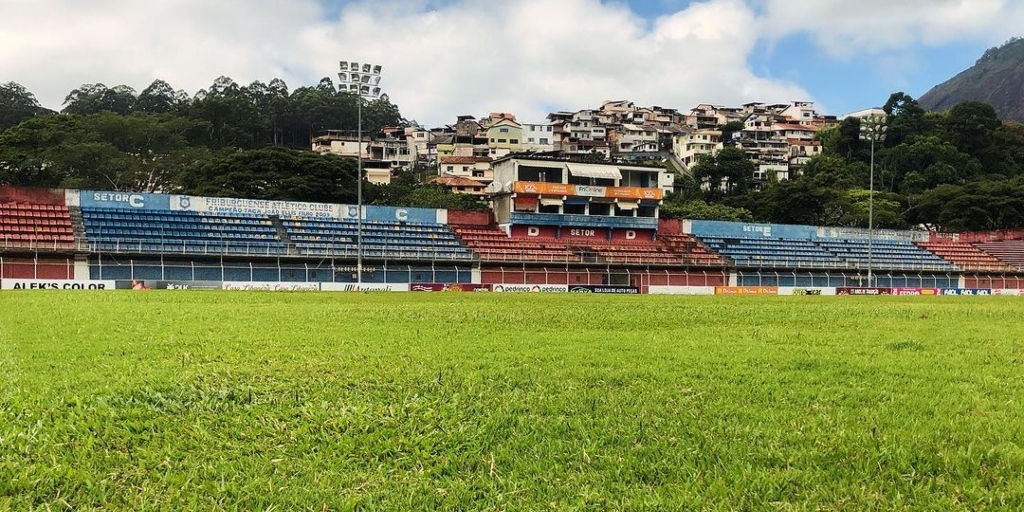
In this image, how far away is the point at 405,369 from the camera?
6.02 metres

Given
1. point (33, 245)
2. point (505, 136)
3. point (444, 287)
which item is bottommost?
point (444, 287)

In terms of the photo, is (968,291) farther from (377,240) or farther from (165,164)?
(165,164)

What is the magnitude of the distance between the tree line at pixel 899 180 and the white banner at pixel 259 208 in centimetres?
3836

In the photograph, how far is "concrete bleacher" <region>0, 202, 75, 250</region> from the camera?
113 ft

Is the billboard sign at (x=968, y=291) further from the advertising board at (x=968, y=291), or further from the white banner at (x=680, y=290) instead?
the white banner at (x=680, y=290)

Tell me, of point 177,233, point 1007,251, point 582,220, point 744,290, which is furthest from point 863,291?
point 177,233

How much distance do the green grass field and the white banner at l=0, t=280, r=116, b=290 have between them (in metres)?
30.7

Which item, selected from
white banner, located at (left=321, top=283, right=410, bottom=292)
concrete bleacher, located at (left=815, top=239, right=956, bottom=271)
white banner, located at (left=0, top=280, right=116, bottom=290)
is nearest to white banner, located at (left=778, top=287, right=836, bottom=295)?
concrete bleacher, located at (left=815, top=239, right=956, bottom=271)

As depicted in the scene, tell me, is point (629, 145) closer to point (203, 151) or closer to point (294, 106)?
point (294, 106)

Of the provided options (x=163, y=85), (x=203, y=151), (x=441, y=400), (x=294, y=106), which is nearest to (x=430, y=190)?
(x=203, y=151)

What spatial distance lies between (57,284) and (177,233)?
7.07 m

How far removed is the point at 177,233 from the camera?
3925 cm

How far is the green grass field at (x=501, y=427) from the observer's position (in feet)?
10.5

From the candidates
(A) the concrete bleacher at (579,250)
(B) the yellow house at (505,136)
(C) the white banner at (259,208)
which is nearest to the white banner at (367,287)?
(A) the concrete bleacher at (579,250)
